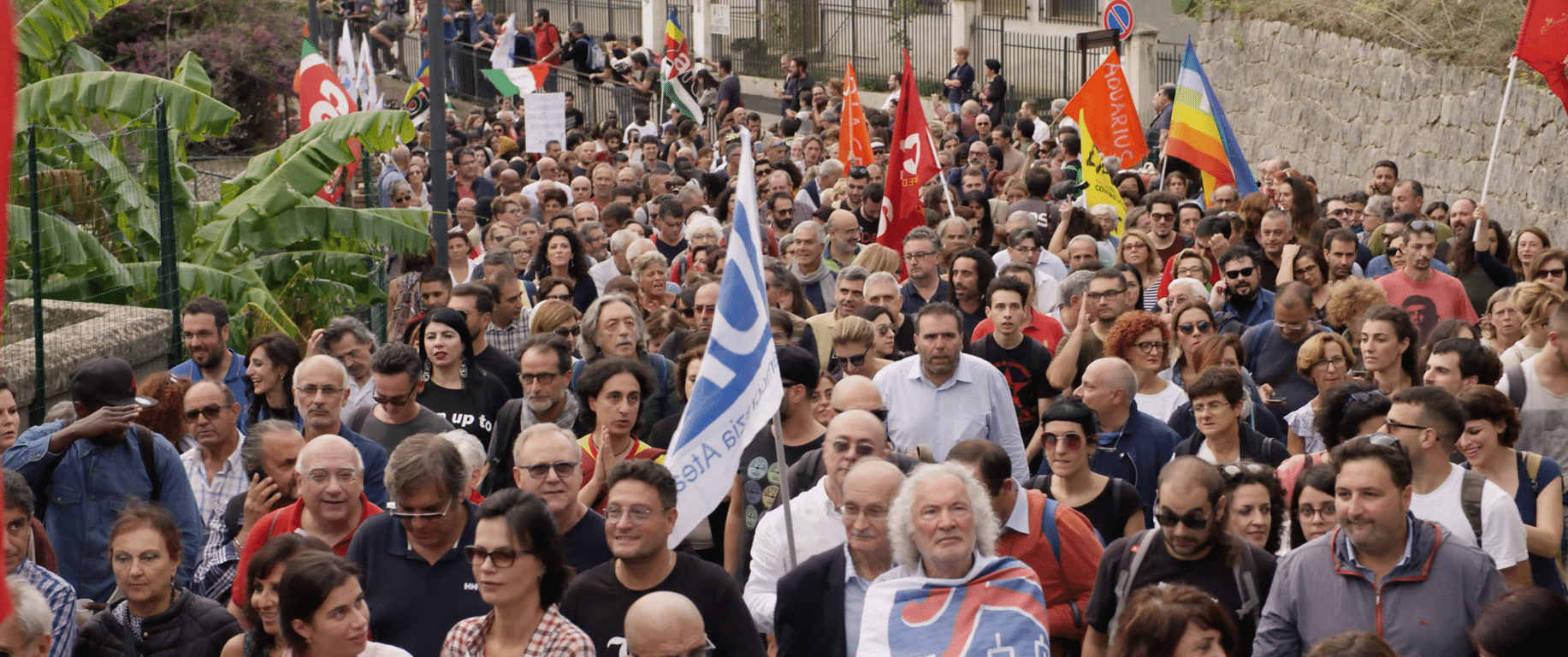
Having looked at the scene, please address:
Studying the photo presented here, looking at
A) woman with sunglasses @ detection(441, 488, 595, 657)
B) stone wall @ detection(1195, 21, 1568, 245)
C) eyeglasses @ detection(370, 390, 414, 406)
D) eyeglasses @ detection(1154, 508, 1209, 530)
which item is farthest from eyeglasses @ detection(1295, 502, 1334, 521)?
stone wall @ detection(1195, 21, 1568, 245)

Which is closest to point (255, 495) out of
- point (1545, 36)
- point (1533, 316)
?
point (1533, 316)

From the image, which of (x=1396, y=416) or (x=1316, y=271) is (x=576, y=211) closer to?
(x=1316, y=271)

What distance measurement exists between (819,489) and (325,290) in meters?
8.52

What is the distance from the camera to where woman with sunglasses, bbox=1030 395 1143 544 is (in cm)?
652

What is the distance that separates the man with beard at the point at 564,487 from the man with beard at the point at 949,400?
220 cm

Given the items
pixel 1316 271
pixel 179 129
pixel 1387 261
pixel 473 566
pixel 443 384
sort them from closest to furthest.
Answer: pixel 473 566 → pixel 443 384 → pixel 1316 271 → pixel 1387 261 → pixel 179 129

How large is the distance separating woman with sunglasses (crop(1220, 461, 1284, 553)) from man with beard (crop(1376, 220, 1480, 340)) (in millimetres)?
4658

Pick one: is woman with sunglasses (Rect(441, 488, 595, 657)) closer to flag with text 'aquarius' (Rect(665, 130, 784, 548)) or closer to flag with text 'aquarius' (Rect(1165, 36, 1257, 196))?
flag with text 'aquarius' (Rect(665, 130, 784, 548))

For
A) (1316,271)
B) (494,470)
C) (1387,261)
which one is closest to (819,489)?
(494,470)

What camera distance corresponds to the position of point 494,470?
7.62m

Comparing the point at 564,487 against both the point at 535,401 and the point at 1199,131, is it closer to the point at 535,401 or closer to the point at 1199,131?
the point at 535,401

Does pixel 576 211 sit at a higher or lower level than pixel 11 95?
lower

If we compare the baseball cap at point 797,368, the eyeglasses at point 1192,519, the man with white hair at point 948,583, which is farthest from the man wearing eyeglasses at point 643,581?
the baseball cap at point 797,368

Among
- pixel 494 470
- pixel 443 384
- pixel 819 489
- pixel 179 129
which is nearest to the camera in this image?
pixel 819 489
